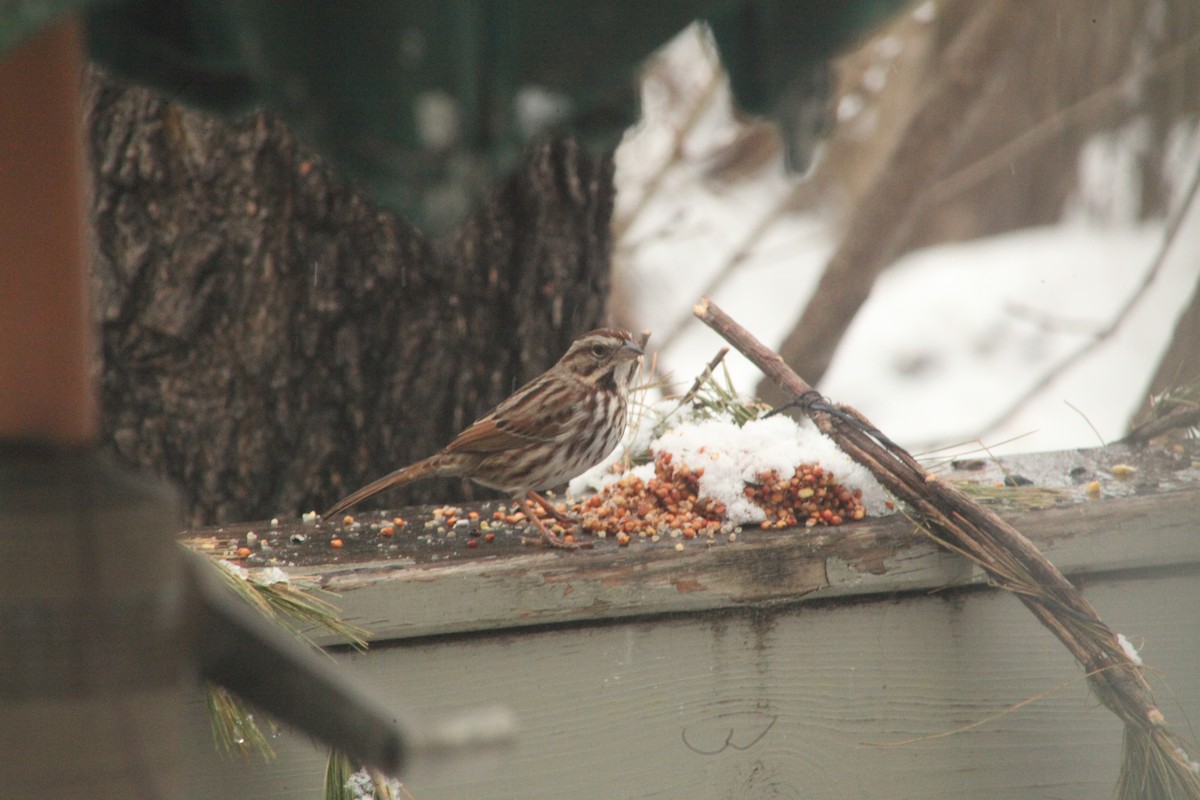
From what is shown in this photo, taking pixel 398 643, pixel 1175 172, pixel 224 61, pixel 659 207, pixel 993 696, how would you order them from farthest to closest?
1. pixel 659 207
2. pixel 1175 172
3. pixel 993 696
4. pixel 398 643
5. pixel 224 61

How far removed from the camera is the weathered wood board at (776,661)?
2.51 meters

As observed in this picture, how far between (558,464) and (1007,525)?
1.29 metres

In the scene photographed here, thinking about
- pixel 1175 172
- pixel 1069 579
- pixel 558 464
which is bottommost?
pixel 1069 579

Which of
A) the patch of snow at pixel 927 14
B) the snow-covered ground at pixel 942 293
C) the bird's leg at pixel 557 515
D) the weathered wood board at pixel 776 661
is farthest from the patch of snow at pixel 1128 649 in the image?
the patch of snow at pixel 927 14

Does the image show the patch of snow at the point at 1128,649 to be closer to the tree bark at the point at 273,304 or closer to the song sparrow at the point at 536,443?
the song sparrow at the point at 536,443

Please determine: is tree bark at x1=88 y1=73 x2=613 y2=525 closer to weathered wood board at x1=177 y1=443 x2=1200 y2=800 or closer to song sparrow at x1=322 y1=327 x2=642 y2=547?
song sparrow at x1=322 y1=327 x2=642 y2=547

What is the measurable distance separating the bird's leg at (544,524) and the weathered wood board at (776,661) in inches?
3.1

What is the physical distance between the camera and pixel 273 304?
383cm

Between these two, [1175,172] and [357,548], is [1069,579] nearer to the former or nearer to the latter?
[357,548]

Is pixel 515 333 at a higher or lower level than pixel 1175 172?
lower

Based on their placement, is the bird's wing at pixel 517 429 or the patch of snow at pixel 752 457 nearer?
the patch of snow at pixel 752 457

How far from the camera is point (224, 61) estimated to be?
129 cm

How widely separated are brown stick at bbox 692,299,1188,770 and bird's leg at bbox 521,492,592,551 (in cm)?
59

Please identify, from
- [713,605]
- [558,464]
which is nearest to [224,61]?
[713,605]
